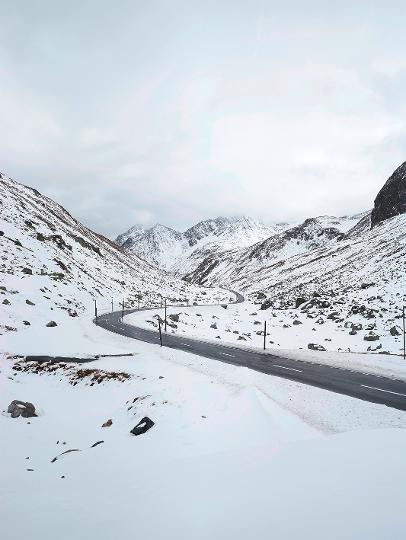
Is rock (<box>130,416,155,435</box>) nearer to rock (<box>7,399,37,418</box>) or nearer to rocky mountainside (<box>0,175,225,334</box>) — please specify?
rock (<box>7,399,37,418</box>)

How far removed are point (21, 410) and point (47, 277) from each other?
38.2 metres

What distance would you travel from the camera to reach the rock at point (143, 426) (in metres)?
12.9

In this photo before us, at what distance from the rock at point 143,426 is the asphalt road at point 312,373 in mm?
8468

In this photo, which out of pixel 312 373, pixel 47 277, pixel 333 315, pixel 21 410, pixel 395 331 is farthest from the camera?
pixel 47 277

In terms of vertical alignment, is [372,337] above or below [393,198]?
below

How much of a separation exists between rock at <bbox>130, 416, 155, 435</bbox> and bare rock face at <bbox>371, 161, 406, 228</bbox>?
116m

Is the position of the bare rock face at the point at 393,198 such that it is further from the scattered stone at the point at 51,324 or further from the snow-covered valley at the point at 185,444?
the scattered stone at the point at 51,324

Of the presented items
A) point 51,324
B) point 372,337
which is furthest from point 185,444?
point 51,324

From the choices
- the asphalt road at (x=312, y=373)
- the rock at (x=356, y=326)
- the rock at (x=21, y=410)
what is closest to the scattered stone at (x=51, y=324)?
the asphalt road at (x=312, y=373)

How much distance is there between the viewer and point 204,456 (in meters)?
9.45

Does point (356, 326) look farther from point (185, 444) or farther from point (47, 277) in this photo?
point (47, 277)

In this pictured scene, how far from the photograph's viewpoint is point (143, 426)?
13.0 m

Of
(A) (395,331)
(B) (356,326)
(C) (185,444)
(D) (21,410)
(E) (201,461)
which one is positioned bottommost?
(D) (21,410)

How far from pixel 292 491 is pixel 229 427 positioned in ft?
17.9
